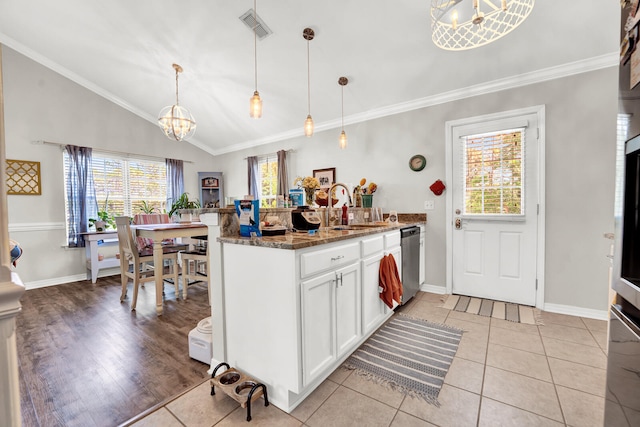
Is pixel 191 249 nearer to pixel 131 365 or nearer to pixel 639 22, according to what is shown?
pixel 131 365

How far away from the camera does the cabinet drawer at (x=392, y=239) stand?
2.35 meters

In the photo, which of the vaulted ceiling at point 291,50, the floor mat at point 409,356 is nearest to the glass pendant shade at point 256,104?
the vaulted ceiling at point 291,50

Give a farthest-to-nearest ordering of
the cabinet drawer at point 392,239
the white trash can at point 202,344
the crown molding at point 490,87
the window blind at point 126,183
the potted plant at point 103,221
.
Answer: the window blind at point 126,183 < the potted plant at point 103,221 < the crown molding at point 490,87 < the cabinet drawer at point 392,239 < the white trash can at point 202,344

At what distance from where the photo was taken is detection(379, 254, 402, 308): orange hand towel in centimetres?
223

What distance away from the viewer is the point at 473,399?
156 cm

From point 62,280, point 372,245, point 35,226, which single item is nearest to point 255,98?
point 372,245

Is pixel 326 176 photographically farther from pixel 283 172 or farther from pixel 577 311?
pixel 577 311

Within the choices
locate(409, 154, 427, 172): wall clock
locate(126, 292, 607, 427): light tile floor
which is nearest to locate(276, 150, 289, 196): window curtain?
locate(409, 154, 427, 172): wall clock

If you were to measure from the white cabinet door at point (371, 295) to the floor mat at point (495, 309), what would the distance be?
1115mm

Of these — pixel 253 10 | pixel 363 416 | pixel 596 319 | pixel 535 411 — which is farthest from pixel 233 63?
pixel 596 319

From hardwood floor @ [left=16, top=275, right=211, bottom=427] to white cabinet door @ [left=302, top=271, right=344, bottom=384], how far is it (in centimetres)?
84

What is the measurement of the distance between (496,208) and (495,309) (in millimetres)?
1097

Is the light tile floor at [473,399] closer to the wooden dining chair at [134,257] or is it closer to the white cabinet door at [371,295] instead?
the white cabinet door at [371,295]

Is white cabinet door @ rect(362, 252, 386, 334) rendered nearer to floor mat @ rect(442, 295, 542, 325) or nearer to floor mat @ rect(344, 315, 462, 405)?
floor mat @ rect(344, 315, 462, 405)
